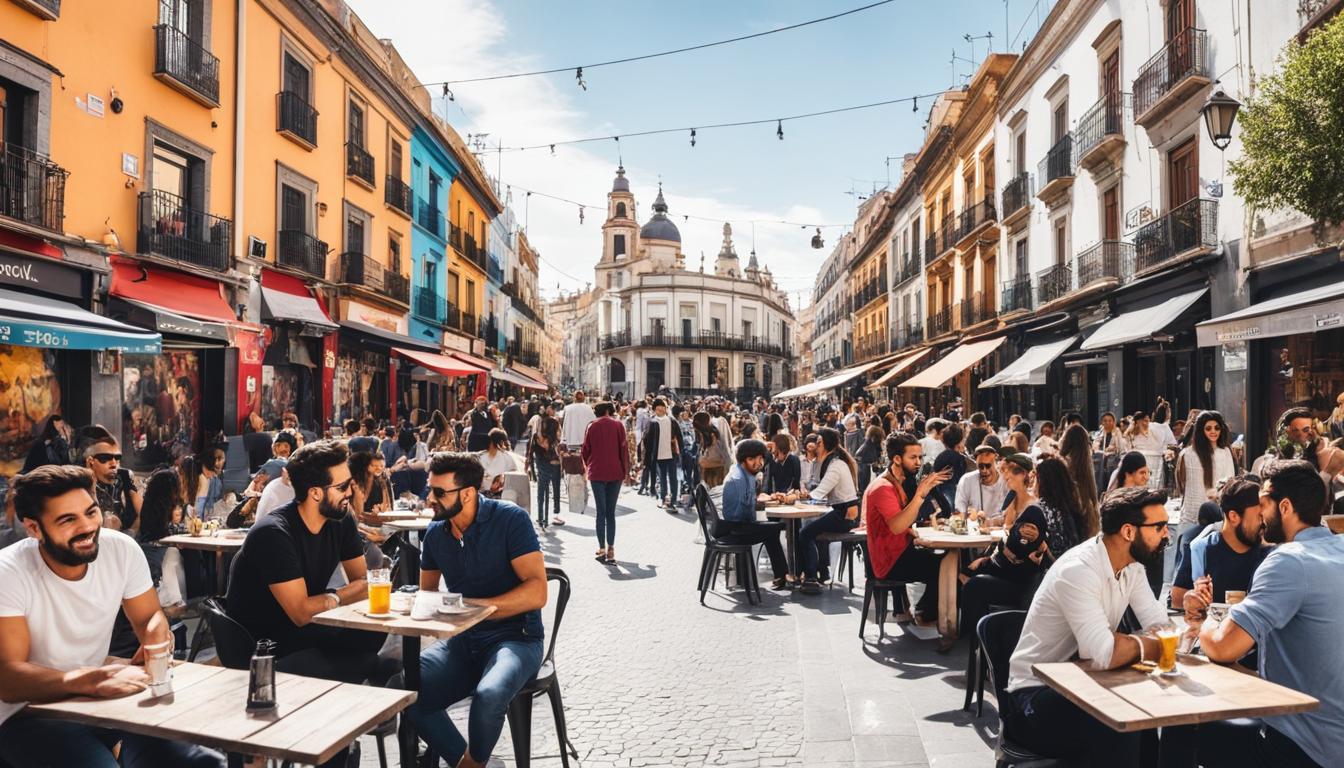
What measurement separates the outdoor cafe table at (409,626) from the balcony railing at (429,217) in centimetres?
2219

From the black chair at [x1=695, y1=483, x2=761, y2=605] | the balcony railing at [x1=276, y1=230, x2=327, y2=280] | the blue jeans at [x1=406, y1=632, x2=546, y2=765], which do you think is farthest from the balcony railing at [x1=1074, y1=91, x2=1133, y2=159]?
the blue jeans at [x1=406, y1=632, x2=546, y2=765]

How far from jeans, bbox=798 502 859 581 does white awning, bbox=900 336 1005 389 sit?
15259 mm

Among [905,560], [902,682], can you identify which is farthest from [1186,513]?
[902,682]

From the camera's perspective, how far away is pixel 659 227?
248ft

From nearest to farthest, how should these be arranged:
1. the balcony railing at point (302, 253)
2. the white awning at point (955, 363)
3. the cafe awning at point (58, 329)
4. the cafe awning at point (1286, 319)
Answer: the cafe awning at point (58, 329), the cafe awning at point (1286, 319), the balcony railing at point (302, 253), the white awning at point (955, 363)

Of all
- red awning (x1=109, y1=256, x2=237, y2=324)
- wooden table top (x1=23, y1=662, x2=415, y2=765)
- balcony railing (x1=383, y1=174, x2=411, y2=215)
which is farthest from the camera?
balcony railing (x1=383, y1=174, x2=411, y2=215)

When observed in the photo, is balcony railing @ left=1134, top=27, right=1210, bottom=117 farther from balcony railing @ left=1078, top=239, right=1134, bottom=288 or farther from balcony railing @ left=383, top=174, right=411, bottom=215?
balcony railing @ left=383, top=174, right=411, bottom=215

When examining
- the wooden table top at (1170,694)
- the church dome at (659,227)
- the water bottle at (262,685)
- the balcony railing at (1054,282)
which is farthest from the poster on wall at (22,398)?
the church dome at (659,227)

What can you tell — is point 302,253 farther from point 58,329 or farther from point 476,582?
point 476,582

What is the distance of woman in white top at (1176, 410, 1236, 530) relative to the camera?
281 inches

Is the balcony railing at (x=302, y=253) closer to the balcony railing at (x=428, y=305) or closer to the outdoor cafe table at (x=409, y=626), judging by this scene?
the balcony railing at (x=428, y=305)

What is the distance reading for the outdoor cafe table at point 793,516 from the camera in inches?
296

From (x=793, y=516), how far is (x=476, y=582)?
391 centimetres

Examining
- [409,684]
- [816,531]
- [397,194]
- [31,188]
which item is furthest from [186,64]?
[409,684]
